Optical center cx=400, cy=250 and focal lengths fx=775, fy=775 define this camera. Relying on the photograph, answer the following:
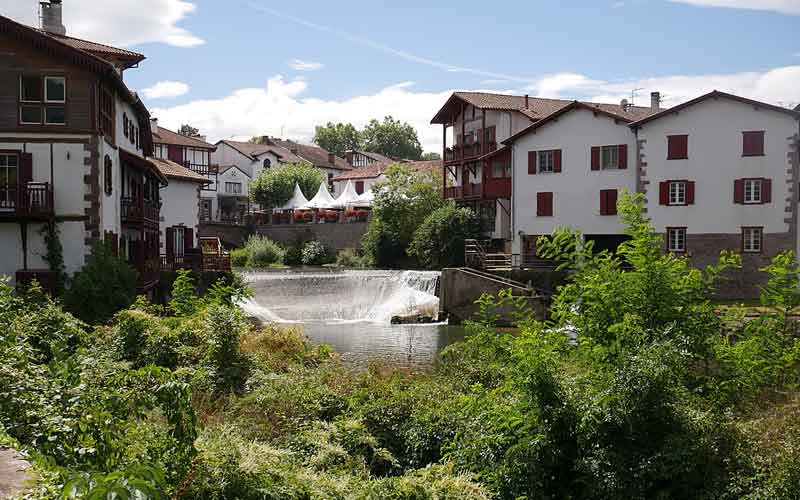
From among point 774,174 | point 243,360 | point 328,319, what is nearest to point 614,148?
point 774,174

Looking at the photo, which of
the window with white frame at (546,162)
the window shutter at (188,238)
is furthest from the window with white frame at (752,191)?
the window shutter at (188,238)

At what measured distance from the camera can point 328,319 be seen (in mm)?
38500

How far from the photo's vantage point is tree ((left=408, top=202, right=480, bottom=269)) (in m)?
51.6

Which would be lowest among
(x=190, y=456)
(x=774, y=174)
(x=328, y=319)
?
(x=328, y=319)

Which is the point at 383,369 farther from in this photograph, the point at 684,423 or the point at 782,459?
the point at 782,459

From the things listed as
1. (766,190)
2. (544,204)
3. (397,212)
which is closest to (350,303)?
(544,204)

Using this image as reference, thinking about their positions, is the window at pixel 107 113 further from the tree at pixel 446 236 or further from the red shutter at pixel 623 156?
the red shutter at pixel 623 156

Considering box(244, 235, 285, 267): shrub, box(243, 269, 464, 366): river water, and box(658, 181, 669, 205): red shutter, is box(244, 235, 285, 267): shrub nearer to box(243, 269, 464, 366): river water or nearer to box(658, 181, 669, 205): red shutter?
box(243, 269, 464, 366): river water

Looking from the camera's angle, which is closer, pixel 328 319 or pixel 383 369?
pixel 383 369

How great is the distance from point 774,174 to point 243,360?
33970mm

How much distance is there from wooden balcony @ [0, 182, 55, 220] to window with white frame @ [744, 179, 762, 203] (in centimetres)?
3354

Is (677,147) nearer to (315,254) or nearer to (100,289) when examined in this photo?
(100,289)

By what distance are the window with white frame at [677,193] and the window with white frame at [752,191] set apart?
3090 millimetres

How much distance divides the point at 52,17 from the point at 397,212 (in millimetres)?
30357
